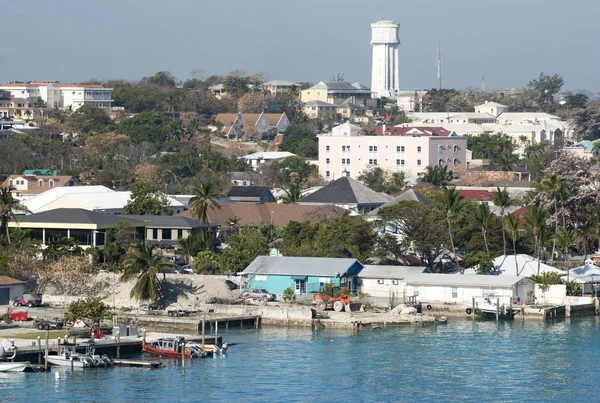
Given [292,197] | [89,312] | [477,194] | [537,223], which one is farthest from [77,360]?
[477,194]

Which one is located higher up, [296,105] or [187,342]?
[296,105]

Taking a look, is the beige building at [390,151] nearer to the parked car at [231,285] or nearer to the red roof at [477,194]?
the red roof at [477,194]

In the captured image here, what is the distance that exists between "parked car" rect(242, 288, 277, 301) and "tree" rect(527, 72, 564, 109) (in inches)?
4961

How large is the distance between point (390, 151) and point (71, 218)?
4780 centimetres

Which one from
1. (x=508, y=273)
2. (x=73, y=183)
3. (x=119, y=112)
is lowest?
(x=508, y=273)

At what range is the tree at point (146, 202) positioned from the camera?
234 feet

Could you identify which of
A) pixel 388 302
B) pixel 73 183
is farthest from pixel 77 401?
pixel 73 183

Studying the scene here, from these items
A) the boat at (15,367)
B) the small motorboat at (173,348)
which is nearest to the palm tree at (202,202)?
the small motorboat at (173,348)

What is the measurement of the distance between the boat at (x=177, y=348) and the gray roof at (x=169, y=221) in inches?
843

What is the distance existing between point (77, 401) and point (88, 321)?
9.89 metres

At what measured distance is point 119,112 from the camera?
466 feet

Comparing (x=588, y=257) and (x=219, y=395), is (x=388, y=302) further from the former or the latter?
(x=219, y=395)

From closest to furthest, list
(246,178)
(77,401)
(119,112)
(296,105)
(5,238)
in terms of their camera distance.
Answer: (77,401)
(5,238)
(246,178)
(119,112)
(296,105)

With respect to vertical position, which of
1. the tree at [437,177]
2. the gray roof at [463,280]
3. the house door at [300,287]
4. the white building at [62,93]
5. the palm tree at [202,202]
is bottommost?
the house door at [300,287]
